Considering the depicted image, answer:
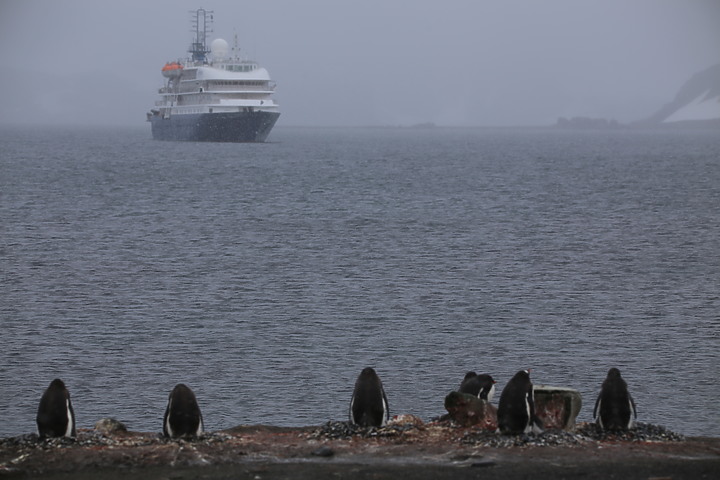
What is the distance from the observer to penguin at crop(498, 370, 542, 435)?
11.5 meters

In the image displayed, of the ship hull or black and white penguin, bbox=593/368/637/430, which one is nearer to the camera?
black and white penguin, bbox=593/368/637/430

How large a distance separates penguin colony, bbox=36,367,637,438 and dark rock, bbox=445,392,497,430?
657 millimetres

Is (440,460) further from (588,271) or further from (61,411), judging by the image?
(588,271)

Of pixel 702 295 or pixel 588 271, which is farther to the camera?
pixel 588 271

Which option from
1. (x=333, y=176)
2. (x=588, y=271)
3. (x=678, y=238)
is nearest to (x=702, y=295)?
(x=588, y=271)

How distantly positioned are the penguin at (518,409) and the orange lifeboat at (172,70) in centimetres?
12655

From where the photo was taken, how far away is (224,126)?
126125 mm

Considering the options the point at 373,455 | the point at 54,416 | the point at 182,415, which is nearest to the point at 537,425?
the point at 373,455

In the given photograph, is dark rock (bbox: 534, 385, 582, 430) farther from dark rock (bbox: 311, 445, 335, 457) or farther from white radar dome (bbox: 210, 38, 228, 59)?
white radar dome (bbox: 210, 38, 228, 59)

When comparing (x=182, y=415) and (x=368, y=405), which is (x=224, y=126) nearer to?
(x=368, y=405)

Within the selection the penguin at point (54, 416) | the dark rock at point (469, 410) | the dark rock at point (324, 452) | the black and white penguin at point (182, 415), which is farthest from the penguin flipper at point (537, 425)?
the penguin at point (54, 416)

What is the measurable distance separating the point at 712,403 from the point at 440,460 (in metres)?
9.67

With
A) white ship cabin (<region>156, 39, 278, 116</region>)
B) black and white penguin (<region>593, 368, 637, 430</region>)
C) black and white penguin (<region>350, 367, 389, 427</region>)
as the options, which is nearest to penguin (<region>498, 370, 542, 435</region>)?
black and white penguin (<region>593, 368, 637, 430</region>)

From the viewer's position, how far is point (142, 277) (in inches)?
1291
